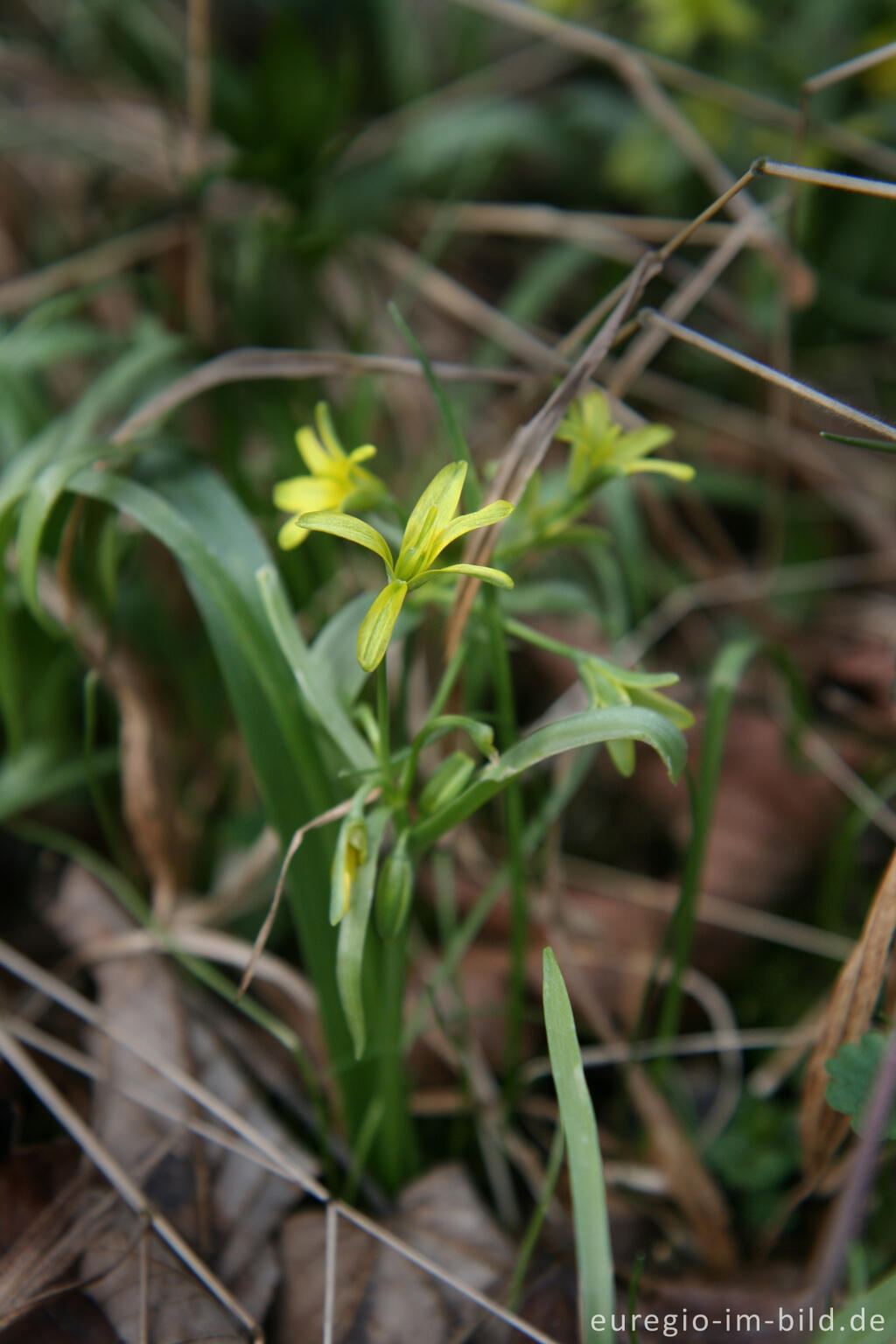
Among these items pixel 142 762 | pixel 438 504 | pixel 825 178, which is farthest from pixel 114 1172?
pixel 825 178

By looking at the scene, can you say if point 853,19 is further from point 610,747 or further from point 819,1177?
point 819,1177

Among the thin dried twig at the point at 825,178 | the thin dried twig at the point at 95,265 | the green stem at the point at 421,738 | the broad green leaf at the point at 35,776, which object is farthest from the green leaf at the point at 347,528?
the thin dried twig at the point at 95,265

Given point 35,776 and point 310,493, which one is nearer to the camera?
point 310,493

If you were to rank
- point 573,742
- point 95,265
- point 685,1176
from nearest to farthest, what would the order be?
point 573,742, point 685,1176, point 95,265

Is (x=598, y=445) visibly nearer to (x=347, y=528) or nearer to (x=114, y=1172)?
(x=347, y=528)

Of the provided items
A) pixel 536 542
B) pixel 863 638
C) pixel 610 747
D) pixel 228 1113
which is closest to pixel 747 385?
pixel 863 638

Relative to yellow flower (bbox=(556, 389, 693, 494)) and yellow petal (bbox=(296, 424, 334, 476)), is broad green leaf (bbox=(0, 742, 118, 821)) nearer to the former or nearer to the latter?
yellow petal (bbox=(296, 424, 334, 476))
